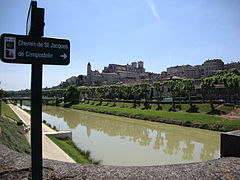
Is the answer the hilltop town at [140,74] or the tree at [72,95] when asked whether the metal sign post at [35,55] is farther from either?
the hilltop town at [140,74]

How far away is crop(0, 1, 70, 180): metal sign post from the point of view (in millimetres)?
2820

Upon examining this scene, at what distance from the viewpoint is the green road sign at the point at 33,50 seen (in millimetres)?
2803

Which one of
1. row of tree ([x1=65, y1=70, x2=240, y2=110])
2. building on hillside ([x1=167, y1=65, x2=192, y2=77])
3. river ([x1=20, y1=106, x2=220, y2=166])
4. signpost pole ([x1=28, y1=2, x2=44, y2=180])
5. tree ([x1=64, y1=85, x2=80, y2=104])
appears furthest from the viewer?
building on hillside ([x1=167, y1=65, x2=192, y2=77])

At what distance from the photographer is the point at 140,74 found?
6048 inches

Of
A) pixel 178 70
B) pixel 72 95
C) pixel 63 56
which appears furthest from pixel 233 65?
pixel 63 56

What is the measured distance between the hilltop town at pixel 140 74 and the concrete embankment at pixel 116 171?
2705 inches

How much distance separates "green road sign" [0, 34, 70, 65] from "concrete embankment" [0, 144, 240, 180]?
3.43 metres

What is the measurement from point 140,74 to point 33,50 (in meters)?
152

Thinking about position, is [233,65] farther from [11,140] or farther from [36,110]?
[36,110]

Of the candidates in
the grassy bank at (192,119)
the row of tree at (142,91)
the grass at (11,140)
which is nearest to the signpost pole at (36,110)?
the grass at (11,140)

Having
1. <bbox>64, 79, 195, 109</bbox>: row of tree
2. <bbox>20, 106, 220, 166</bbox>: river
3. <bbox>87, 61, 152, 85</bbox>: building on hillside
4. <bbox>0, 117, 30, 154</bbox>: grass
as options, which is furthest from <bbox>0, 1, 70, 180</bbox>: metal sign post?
<bbox>87, 61, 152, 85</bbox>: building on hillside

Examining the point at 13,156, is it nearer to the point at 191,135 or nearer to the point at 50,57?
the point at 50,57

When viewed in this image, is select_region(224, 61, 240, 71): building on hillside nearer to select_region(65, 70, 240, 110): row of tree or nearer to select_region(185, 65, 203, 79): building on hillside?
select_region(185, 65, 203, 79): building on hillside

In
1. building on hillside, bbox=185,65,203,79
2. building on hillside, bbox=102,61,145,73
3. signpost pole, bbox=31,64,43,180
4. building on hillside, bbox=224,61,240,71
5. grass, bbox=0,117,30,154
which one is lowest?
grass, bbox=0,117,30,154
